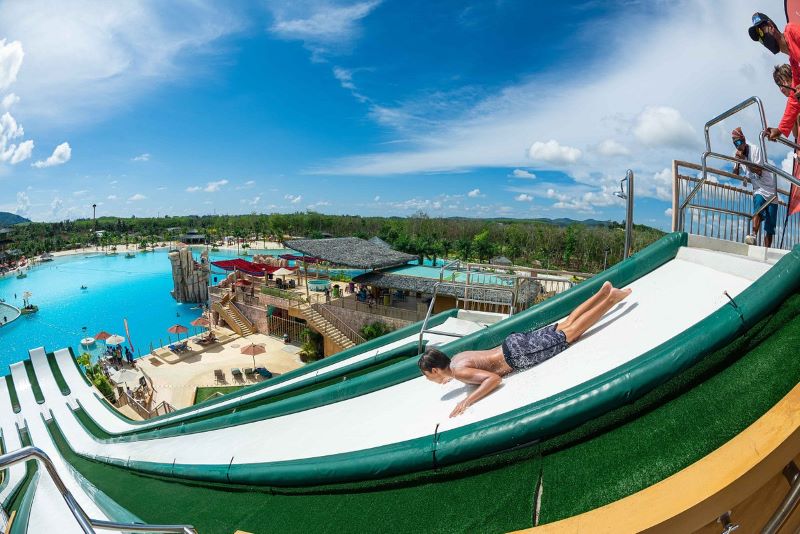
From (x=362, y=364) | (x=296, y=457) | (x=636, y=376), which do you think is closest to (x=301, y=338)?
(x=362, y=364)

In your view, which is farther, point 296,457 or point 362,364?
point 362,364

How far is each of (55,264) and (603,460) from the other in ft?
238

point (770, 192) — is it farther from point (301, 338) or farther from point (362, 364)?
point (301, 338)

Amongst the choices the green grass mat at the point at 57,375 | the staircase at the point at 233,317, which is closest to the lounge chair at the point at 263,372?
the staircase at the point at 233,317

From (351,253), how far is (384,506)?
18418 mm

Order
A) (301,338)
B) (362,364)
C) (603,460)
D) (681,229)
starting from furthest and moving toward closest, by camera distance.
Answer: (301,338)
(362,364)
(681,229)
(603,460)

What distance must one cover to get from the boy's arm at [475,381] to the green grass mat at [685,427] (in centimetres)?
76

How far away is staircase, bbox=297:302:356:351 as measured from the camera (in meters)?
16.7

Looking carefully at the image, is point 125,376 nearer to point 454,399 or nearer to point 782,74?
point 454,399

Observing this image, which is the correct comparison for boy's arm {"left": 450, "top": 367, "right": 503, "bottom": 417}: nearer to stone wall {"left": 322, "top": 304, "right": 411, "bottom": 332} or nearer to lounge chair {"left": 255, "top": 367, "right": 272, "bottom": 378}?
stone wall {"left": 322, "top": 304, "right": 411, "bottom": 332}

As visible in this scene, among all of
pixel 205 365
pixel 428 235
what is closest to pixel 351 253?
pixel 205 365

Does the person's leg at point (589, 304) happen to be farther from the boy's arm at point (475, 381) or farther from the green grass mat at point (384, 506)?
the green grass mat at point (384, 506)

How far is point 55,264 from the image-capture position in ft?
179

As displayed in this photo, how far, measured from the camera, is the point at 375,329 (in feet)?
53.7
